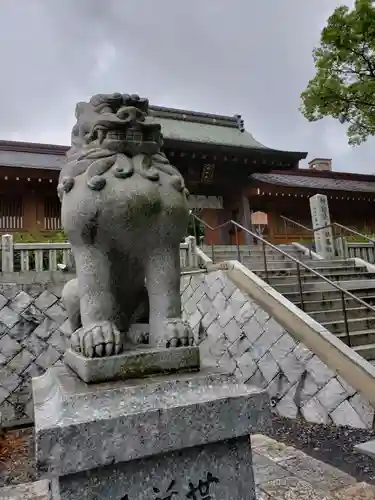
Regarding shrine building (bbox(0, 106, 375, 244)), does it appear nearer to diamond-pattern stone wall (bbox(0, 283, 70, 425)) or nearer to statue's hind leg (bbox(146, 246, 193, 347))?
diamond-pattern stone wall (bbox(0, 283, 70, 425))

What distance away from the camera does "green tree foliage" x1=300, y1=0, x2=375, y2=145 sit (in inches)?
395

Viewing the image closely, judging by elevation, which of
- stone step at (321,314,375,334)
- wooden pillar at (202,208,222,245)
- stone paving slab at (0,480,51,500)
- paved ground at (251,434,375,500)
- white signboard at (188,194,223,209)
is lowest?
paved ground at (251,434,375,500)

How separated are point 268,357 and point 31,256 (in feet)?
14.9

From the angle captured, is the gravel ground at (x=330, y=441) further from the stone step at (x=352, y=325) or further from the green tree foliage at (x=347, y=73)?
the green tree foliage at (x=347, y=73)

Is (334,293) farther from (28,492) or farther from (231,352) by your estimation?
(28,492)

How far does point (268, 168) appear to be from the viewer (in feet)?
46.3

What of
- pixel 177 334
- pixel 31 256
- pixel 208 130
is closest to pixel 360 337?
pixel 177 334

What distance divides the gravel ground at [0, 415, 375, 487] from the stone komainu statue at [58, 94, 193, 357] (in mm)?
2089

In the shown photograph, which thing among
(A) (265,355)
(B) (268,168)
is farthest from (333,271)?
(B) (268,168)

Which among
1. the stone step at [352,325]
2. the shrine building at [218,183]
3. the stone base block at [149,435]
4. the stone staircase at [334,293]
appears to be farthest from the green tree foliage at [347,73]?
the stone base block at [149,435]

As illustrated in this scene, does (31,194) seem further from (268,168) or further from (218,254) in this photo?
(268,168)

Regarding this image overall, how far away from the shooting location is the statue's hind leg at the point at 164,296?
189 cm

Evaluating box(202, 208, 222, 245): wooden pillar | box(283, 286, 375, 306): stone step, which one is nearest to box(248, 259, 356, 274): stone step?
box(283, 286, 375, 306): stone step

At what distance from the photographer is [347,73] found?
10664 mm
